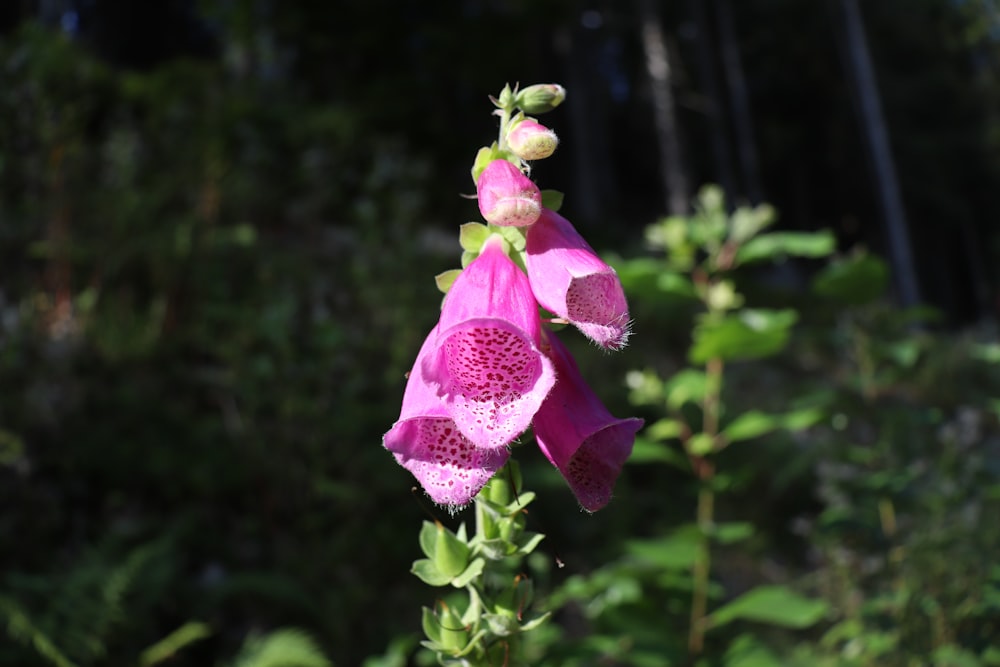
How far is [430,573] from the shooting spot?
78 centimetres

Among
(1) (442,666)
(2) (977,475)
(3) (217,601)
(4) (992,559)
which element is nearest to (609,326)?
(1) (442,666)

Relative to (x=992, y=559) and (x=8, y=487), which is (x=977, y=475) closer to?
(x=992, y=559)

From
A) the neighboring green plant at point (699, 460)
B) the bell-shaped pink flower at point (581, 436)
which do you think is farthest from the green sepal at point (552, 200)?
the neighboring green plant at point (699, 460)

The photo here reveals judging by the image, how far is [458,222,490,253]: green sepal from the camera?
2.75ft

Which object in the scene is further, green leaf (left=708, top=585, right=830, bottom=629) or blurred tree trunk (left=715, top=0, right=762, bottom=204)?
blurred tree trunk (left=715, top=0, right=762, bottom=204)

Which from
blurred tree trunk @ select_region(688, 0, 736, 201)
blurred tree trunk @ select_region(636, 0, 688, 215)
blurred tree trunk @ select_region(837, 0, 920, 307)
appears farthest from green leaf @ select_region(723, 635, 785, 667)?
blurred tree trunk @ select_region(688, 0, 736, 201)

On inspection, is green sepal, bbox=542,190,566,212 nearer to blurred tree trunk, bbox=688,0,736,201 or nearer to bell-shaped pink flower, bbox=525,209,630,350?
bell-shaped pink flower, bbox=525,209,630,350

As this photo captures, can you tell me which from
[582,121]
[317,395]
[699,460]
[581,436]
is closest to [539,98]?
[581,436]

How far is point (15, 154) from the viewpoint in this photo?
4570 mm

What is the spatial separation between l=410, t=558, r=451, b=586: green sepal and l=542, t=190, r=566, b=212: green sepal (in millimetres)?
407

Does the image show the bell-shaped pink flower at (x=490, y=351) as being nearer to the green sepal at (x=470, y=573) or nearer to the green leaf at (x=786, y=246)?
the green sepal at (x=470, y=573)

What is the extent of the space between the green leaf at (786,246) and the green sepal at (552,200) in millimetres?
1250

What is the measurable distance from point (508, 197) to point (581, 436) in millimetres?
262

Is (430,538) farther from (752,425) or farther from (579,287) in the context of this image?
(752,425)
